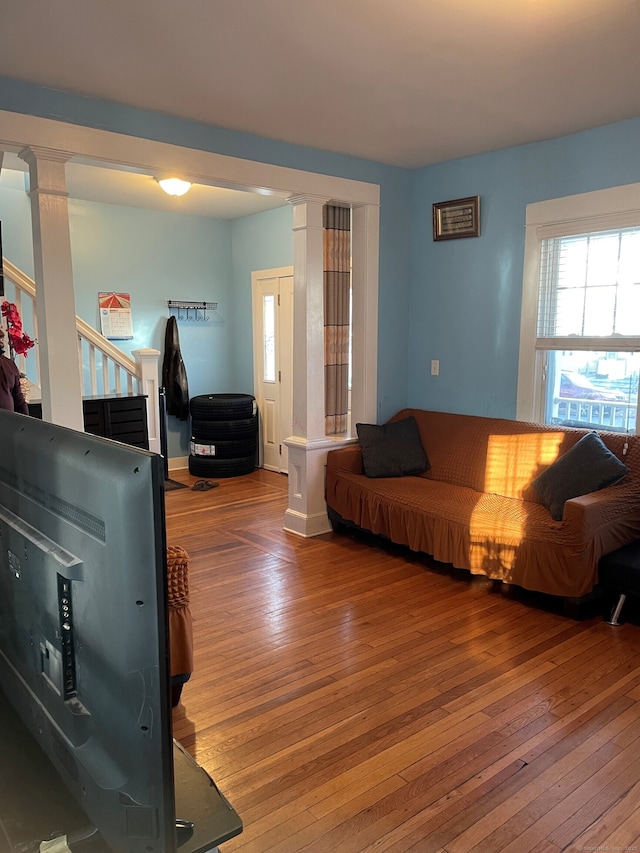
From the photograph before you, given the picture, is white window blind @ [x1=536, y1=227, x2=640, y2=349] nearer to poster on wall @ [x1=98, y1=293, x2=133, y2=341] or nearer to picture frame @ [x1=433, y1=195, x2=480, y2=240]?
picture frame @ [x1=433, y1=195, x2=480, y2=240]

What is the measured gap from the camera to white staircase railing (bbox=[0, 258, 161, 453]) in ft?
17.6

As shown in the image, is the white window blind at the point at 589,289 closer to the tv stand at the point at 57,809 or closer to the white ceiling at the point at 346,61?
the white ceiling at the point at 346,61

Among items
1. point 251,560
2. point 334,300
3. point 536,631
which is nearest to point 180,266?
point 334,300

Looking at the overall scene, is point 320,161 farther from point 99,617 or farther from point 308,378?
point 99,617

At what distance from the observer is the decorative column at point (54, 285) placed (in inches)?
127

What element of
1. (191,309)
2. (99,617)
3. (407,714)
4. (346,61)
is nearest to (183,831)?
(99,617)

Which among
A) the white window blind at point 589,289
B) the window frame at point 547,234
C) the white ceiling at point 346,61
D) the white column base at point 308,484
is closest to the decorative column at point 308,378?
the white column base at point 308,484

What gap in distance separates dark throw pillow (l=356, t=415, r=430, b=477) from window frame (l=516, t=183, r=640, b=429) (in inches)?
29.4

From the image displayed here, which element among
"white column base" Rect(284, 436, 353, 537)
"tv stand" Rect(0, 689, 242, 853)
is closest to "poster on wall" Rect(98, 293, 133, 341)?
"white column base" Rect(284, 436, 353, 537)

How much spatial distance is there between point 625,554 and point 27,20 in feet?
11.7

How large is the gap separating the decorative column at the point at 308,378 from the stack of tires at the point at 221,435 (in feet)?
6.04

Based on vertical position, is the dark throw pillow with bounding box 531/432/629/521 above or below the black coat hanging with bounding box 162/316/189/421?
below

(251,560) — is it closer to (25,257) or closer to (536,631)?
(536,631)

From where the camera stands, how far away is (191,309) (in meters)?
6.78
